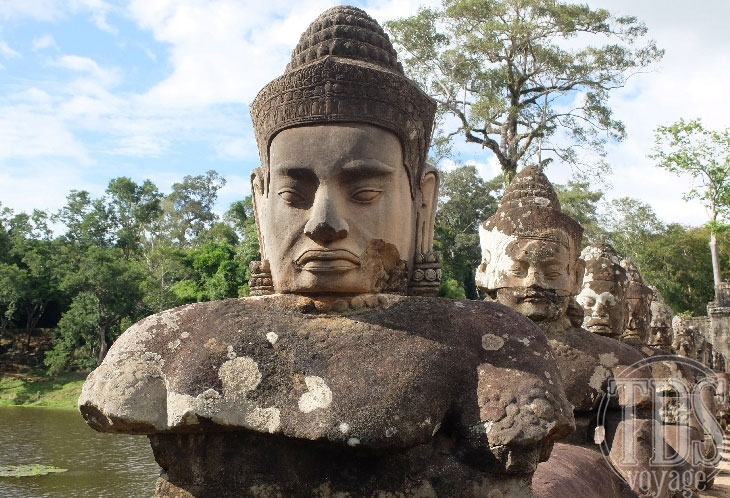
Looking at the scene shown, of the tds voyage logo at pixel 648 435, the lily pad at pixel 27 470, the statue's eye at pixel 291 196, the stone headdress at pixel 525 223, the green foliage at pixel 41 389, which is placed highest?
the stone headdress at pixel 525 223

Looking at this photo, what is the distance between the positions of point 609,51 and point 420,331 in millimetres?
20822

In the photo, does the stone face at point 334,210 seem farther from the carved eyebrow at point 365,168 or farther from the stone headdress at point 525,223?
the stone headdress at point 525,223

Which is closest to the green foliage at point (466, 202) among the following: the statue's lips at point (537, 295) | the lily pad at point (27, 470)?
the lily pad at point (27, 470)

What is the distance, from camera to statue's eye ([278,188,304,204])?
2.79 meters

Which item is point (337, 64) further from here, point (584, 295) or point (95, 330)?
point (95, 330)

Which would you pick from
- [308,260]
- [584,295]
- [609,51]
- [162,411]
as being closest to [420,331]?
[308,260]

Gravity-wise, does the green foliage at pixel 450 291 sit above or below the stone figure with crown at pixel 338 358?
above

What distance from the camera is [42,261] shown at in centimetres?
3422

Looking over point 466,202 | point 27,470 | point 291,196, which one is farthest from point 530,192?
point 466,202

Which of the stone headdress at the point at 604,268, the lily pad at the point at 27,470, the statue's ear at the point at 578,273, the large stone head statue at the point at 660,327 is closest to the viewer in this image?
the statue's ear at the point at 578,273

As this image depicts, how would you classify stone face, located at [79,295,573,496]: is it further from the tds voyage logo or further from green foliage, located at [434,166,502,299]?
green foliage, located at [434,166,502,299]

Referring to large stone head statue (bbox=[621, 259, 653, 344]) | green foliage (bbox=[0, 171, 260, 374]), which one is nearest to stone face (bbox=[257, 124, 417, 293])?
large stone head statue (bbox=[621, 259, 653, 344])

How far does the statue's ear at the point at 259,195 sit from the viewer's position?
3.07 m

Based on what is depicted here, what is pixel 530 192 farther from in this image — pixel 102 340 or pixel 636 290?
pixel 102 340
